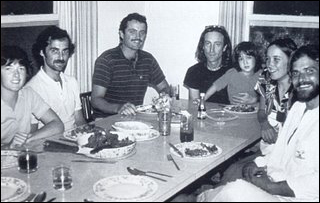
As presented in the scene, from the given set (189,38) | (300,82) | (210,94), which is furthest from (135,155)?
(189,38)

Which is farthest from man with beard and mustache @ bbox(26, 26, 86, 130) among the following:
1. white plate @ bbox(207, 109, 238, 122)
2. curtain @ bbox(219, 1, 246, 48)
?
curtain @ bbox(219, 1, 246, 48)

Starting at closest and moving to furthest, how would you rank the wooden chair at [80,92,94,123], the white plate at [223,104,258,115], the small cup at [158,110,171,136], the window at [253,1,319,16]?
1. the small cup at [158,110,171,136]
2. the white plate at [223,104,258,115]
3. the wooden chair at [80,92,94,123]
4. the window at [253,1,319,16]

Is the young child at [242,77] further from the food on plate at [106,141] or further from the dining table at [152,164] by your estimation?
the food on plate at [106,141]

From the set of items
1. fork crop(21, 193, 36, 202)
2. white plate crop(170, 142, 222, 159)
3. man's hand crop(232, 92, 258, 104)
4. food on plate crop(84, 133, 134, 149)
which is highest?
man's hand crop(232, 92, 258, 104)

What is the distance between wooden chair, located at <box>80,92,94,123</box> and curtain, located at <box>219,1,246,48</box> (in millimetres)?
1547

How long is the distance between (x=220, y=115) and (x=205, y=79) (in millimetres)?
803

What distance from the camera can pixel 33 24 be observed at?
3.39 metres

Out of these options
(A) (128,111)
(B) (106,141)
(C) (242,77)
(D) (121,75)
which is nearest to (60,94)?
(A) (128,111)

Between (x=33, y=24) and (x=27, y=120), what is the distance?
151 cm

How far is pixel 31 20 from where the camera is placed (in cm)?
337

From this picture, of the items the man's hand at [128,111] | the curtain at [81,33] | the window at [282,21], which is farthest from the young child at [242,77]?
the curtain at [81,33]

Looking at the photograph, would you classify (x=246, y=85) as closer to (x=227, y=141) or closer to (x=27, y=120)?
(x=227, y=141)

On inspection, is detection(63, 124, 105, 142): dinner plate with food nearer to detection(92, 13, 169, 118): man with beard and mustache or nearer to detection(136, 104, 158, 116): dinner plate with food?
detection(136, 104, 158, 116): dinner plate with food

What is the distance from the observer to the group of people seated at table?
1.85 meters
